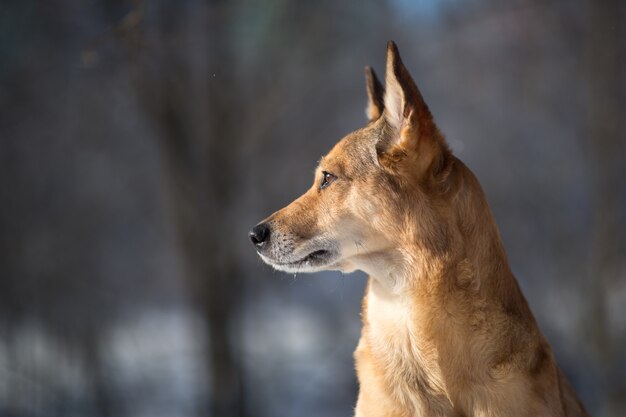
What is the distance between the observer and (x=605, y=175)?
11422 millimetres

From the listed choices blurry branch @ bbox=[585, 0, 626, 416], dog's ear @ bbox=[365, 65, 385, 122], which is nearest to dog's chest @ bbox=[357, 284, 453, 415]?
dog's ear @ bbox=[365, 65, 385, 122]

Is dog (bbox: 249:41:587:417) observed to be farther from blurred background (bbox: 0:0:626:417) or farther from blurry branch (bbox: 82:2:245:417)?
blurry branch (bbox: 82:2:245:417)

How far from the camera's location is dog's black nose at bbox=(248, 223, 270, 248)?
3773mm

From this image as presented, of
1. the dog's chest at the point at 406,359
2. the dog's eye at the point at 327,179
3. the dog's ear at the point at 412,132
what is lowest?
the dog's chest at the point at 406,359

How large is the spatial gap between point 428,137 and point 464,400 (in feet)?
3.98

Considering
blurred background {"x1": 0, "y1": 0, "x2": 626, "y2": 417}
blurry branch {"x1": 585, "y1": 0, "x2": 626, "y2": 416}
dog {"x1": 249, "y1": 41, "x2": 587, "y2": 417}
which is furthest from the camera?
blurry branch {"x1": 585, "y1": 0, "x2": 626, "y2": 416}

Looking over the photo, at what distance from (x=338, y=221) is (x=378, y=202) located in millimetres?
226

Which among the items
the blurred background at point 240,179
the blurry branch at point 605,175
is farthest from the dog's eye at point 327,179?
the blurry branch at point 605,175

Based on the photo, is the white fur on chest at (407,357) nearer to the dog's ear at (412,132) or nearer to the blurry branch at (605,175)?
the dog's ear at (412,132)

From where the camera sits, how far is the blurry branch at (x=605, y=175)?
11.2m

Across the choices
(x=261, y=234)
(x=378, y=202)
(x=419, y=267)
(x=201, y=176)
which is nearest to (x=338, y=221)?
(x=378, y=202)

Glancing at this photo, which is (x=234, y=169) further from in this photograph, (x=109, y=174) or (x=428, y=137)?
(x=428, y=137)

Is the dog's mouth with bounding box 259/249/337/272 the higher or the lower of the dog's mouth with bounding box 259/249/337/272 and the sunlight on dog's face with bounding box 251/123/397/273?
the lower

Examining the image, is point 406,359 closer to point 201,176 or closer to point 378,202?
point 378,202
